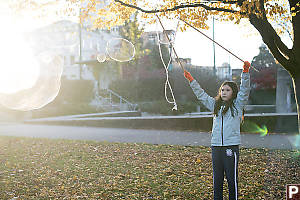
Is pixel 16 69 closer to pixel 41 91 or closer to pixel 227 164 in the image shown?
pixel 41 91

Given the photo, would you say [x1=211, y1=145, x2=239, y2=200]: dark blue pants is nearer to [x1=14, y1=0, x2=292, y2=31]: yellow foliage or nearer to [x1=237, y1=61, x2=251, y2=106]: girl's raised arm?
[x1=237, y1=61, x2=251, y2=106]: girl's raised arm

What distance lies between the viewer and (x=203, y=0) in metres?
8.04

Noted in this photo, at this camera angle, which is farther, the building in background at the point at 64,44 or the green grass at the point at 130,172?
the building in background at the point at 64,44

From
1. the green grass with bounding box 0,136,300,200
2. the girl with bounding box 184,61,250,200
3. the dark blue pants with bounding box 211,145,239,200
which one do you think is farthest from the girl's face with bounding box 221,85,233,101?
the green grass with bounding box 0,136,300,200

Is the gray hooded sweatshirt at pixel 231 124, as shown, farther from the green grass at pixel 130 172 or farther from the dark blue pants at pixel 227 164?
the green grass at pixel 130 172

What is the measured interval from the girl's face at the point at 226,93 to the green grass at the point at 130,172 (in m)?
1.63

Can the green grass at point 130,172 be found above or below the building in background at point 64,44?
below

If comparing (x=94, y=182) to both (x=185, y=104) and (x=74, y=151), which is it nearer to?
(x=74, y=151)

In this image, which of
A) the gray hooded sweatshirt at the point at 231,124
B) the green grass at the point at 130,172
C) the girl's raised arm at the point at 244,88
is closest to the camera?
the gray hooded sweatshirt at the point at 231,124

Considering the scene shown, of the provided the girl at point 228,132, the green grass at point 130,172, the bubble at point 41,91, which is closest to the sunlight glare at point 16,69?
the bubble at point 41,91

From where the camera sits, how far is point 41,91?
368 inches

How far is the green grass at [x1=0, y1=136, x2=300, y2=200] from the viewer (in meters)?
5.38

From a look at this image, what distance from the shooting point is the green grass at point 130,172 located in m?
5.38

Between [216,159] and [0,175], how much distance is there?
440cm
